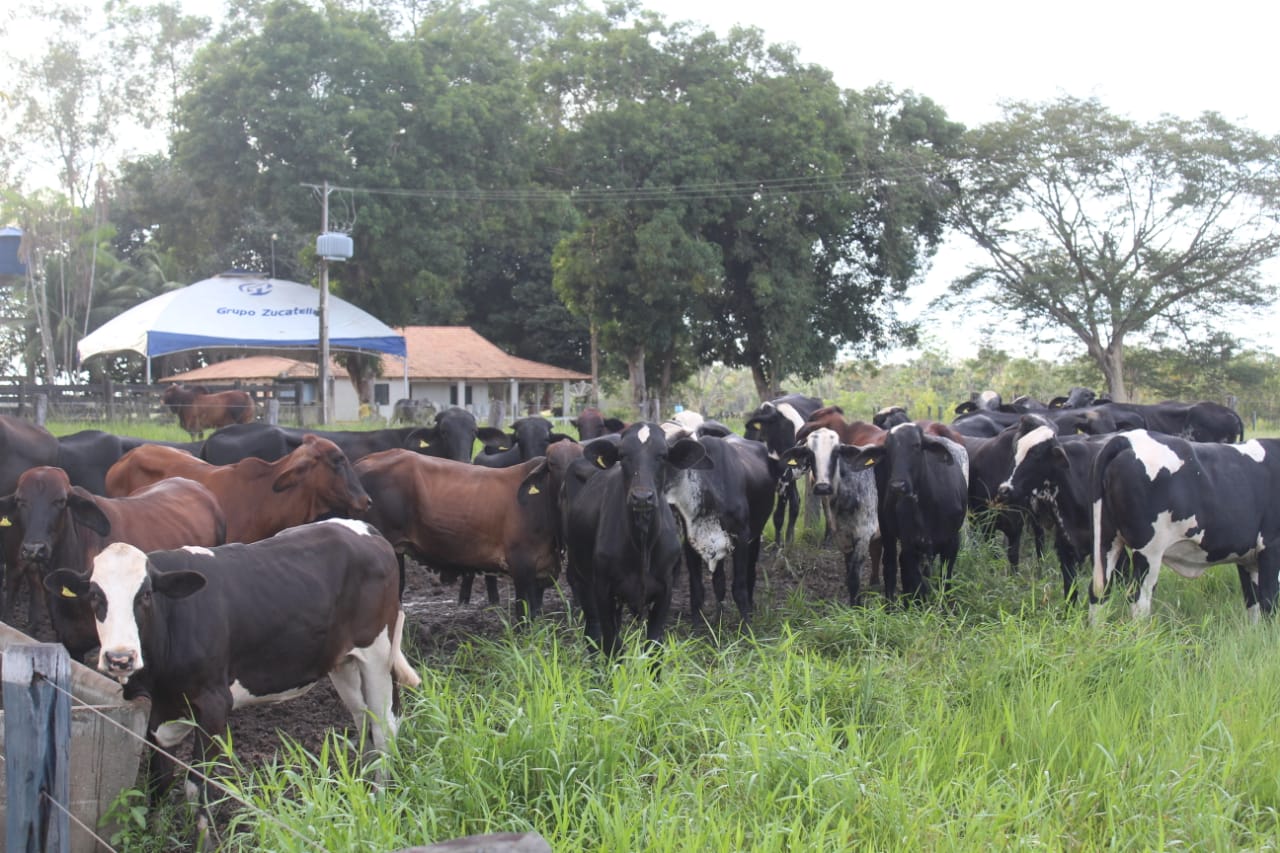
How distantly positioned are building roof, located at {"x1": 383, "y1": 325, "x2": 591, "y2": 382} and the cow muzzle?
38039 mm

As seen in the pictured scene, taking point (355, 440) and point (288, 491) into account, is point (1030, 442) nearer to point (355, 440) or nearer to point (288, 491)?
point (288, 491)

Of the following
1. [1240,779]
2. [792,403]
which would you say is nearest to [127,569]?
[1240,779]

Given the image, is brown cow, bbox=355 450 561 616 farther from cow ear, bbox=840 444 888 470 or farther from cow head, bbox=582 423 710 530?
cow ear, bbox=840 444 888 470

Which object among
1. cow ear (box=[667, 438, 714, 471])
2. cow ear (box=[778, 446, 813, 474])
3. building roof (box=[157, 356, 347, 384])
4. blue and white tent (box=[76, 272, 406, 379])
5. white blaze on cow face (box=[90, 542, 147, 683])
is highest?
blue and white tent (box=[76, 272, 406, 379])

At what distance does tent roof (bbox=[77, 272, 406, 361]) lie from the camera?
95.0 ft

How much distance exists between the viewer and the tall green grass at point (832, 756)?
15.3 ft

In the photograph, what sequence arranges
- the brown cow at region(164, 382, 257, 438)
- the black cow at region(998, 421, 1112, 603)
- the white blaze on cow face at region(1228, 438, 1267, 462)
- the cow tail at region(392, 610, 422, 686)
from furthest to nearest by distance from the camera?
the brown cow at region(164, 382, 257, 438) → the black cow at region(998, 421, 1112, 603) → the white blaze on cow face at region(1228, 438, 1267, 462) → the cow tail at region(392, 610, 422, 686)

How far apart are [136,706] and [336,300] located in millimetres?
26794

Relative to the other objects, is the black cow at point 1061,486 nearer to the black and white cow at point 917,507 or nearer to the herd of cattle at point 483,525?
the herd of cattle at point 483,525

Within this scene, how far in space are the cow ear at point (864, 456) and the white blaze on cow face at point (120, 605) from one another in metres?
5.80

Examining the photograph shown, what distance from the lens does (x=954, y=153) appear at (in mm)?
36906

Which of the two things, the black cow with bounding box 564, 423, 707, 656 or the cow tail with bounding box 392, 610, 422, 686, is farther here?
the black cow with bounding box 564, 423, 707, 656

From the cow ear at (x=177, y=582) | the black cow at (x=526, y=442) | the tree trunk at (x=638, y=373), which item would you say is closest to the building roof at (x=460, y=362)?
the tree trunk at (x=638, y=373)

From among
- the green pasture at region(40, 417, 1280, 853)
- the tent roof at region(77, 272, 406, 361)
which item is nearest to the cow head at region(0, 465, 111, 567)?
the green pasture at region(40, 417, 1280, 853)
